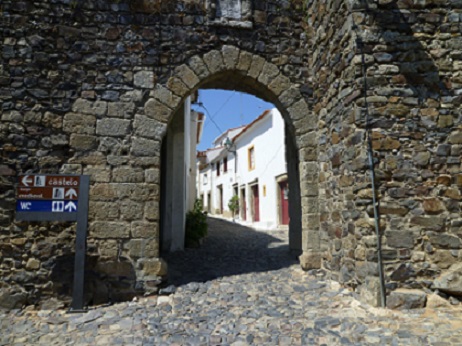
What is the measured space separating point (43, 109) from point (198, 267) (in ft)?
9.01

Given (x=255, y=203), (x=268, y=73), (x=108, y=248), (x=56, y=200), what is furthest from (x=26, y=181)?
(x=255, y=203)

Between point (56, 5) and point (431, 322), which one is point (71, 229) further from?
point (431, 322)

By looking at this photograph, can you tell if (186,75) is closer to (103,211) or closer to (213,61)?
(213,61)

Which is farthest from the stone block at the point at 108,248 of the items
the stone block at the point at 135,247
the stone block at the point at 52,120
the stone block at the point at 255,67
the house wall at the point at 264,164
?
the house wall at the point at 264,164

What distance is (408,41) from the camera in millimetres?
3320

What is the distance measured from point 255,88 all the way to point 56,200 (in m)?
2.79

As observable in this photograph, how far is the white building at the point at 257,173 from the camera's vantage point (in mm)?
11414

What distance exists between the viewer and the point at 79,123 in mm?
3752

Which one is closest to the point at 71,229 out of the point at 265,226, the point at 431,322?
the point at 431,322

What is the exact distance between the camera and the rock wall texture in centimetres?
318

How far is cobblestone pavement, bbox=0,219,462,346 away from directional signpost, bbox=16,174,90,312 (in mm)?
744

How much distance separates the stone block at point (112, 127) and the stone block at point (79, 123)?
65mm

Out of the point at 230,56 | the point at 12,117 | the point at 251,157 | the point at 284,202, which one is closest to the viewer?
the point at 12,117

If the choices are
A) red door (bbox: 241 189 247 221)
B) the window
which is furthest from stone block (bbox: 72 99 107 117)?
red door (bbox: 241 189 247 221)
